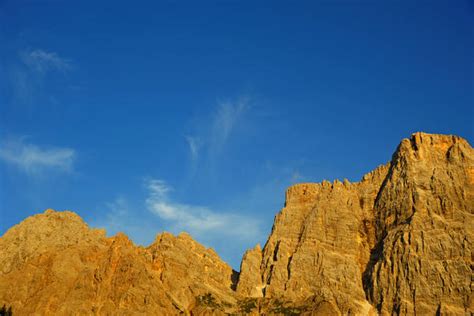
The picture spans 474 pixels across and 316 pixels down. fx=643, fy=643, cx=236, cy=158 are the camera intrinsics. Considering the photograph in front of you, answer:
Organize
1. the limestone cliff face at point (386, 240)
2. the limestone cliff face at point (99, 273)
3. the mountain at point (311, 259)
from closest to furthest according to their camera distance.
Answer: the limestone cliff face at point (386, 240)
the mountain at point (311, 259)
the limestone cliff face at point (99, 273)

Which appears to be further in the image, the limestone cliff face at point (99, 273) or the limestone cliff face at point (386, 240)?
the limestone cliff face at point (99, 273)

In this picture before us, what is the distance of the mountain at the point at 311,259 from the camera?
153m

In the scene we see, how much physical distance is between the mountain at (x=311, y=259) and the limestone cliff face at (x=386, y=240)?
0.28 metres

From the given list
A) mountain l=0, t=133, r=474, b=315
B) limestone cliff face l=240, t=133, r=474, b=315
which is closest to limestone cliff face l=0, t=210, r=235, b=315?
mountain l=0, t=133, r=474, b=315

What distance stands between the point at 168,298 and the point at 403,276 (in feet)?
189

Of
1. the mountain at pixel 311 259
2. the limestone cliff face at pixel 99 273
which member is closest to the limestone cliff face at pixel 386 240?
the mountain at pixel 311 259

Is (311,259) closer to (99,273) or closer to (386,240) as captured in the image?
(386,240)

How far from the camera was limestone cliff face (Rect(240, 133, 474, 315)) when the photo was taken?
151m

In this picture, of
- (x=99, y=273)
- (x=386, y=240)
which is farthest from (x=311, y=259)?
(x=99, y=273)

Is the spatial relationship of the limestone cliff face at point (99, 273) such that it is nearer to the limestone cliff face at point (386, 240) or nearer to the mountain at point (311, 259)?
the mountain at point (311, 259)

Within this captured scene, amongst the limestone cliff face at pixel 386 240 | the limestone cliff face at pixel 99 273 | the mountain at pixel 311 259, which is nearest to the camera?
the limestone cliff face at pixel 386 240

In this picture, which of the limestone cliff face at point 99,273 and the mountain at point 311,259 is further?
the limestone cliff face at point 99,273

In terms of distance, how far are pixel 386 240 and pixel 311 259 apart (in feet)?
66.4

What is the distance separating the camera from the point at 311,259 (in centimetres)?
17050
